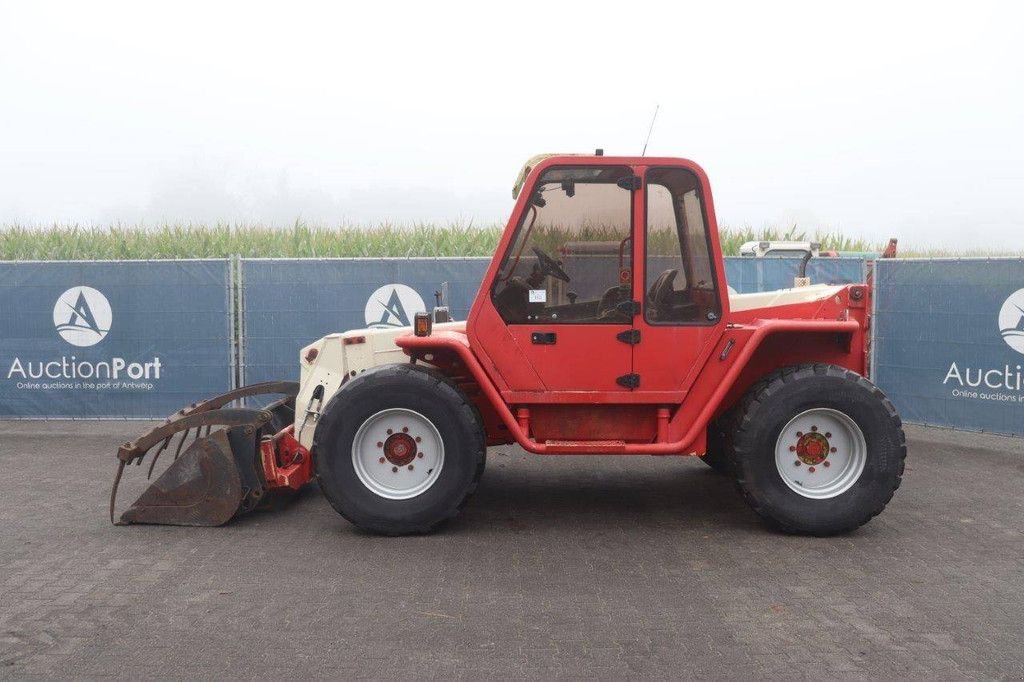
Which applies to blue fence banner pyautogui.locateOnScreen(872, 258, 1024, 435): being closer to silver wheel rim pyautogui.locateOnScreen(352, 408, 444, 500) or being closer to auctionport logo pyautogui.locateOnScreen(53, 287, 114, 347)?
silver wheel rim pyautogui.locateOnScreen(352, 408, 444, 500)

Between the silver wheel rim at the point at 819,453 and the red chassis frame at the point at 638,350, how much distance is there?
51cm

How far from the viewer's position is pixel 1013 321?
9.92 metres

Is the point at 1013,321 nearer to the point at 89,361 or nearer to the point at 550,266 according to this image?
the point at 550,266

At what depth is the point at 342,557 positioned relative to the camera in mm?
5984

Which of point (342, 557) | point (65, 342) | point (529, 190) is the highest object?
point (529, 190)

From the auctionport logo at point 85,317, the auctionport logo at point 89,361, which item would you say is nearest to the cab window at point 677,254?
the auctionport logo at point 89,361

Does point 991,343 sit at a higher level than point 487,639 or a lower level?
higher

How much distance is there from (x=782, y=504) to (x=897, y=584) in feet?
→ 3.39

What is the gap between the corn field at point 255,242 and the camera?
801 inches

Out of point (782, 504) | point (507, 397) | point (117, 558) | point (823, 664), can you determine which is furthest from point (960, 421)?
point (117, 558)

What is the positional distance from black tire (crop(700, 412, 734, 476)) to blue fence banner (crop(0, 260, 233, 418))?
5.71 metres

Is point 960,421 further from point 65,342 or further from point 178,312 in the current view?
point 65,342

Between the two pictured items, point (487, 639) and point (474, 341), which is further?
point (474, 341)

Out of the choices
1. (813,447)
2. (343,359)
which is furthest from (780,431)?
(343,359)
